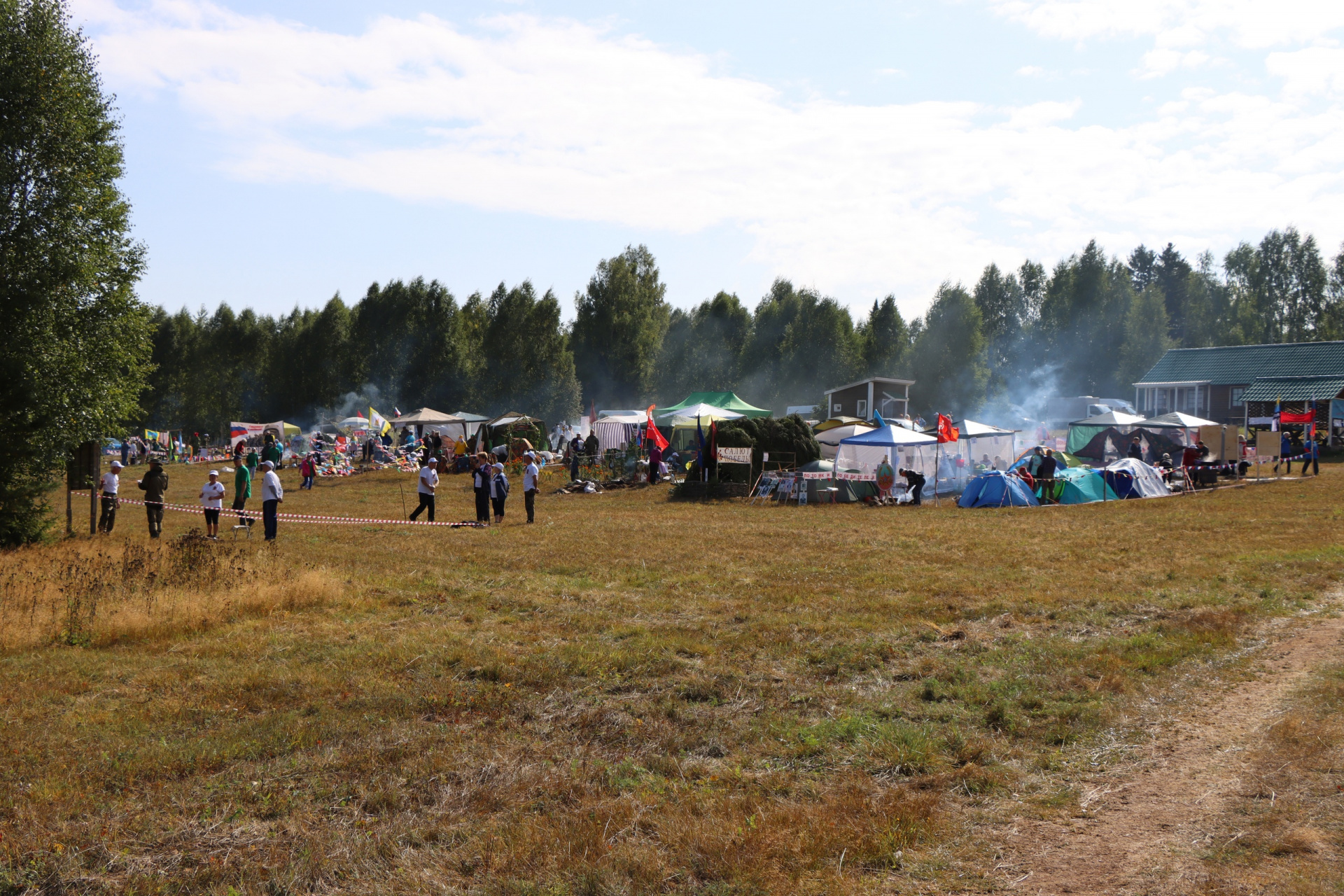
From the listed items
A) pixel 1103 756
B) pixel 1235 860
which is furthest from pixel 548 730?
pixel 1235 860

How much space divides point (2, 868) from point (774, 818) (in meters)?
4.23

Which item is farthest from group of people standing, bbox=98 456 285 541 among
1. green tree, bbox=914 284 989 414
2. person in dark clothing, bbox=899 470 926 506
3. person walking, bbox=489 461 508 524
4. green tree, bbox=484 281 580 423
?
green tree, bbox=914 284 989 414

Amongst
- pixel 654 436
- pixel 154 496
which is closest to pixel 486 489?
pixel 154 496

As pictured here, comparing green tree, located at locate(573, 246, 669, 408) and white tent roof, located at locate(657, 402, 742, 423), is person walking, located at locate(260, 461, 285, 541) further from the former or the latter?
green tree, located at locate(573, 246, 669, 408)

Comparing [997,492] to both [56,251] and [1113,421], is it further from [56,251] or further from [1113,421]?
[56,251]

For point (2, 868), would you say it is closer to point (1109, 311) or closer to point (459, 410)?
point (459, 410)

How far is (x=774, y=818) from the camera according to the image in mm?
5621

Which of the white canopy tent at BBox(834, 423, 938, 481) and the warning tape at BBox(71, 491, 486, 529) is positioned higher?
the white canopy tent at BBox(834, 423, 938, 481)

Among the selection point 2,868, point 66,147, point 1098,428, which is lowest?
point 2,868

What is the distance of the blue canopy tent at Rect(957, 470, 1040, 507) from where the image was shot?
83.5 ft

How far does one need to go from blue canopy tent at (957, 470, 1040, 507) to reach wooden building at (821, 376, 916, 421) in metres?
24.1

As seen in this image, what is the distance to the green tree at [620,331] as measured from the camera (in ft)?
247

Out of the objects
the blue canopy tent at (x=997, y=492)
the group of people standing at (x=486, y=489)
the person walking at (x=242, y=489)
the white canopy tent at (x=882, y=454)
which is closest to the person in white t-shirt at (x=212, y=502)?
the person walking at (x=242, y=489)

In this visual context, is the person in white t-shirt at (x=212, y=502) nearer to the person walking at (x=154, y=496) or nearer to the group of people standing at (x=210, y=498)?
the group of people standing at (x=210, y=498)
